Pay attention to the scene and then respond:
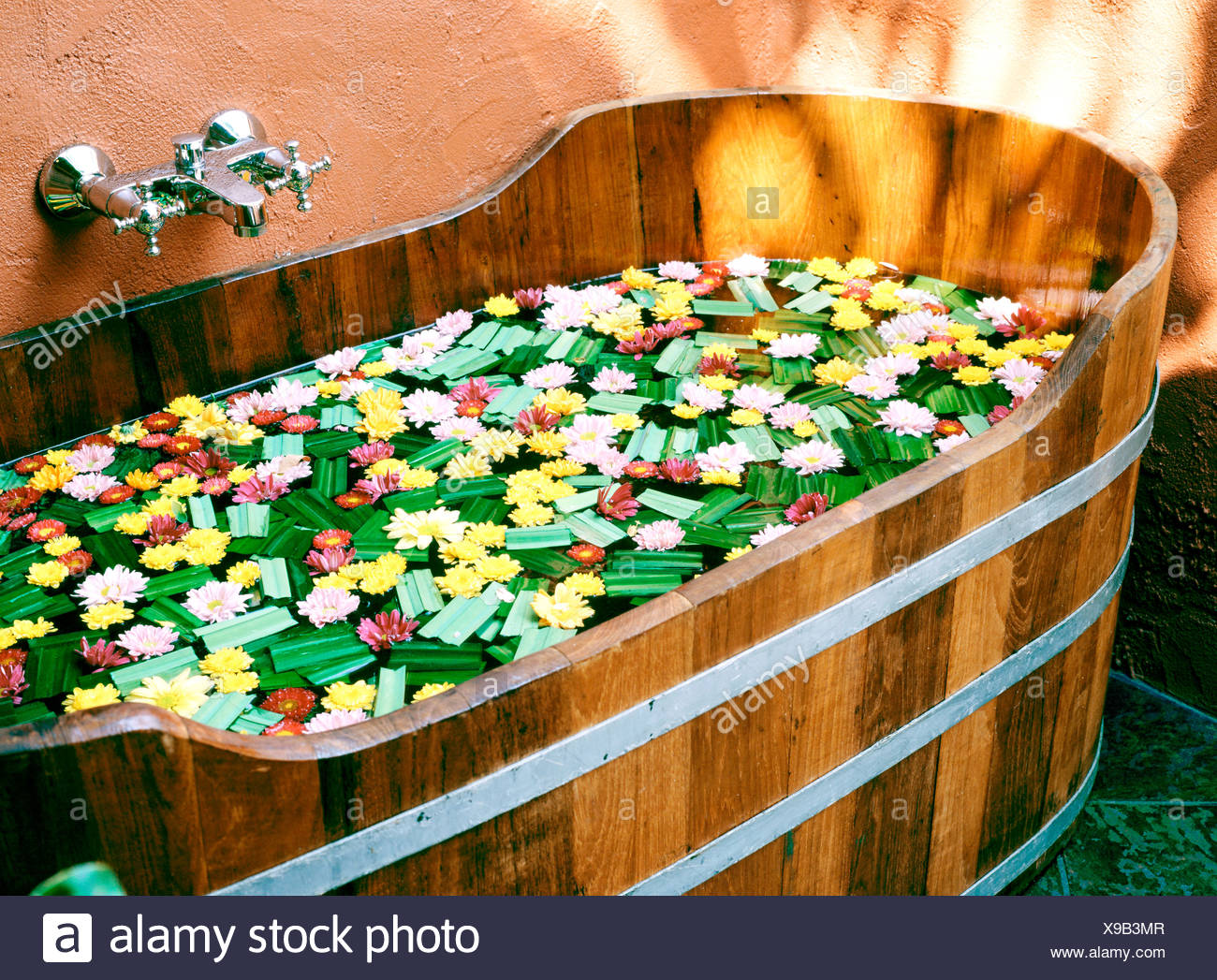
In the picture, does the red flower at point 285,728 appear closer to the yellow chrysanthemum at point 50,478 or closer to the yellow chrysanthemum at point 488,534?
the yellow chrysanthemum at point 488,534

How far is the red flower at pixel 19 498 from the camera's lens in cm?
179

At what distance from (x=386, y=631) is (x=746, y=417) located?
0.82m

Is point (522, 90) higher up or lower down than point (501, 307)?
higher up

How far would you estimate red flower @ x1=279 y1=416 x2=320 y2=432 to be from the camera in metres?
2.04

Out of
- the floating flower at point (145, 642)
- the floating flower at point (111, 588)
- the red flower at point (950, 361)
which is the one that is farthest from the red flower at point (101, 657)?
the red flower at point (950, 361)

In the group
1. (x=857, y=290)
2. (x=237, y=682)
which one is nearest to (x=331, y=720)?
(x=237, y=682)

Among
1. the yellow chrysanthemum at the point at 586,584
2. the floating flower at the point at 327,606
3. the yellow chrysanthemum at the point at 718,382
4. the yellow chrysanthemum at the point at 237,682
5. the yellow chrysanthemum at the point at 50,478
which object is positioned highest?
the yellow chrysanthemum at the point at 718,382

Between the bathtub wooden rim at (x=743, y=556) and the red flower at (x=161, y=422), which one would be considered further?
the red flower at (x=161, y=422)

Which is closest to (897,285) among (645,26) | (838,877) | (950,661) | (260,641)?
(645,26)

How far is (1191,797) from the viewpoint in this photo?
2.40m

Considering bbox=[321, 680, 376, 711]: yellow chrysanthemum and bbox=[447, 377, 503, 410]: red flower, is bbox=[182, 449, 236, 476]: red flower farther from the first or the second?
bbox=[321, 680, 376, 711]: yellow chrysanthemum

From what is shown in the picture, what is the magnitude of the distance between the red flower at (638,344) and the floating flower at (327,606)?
0.89 meters

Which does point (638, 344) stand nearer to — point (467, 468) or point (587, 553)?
point (467, 468)

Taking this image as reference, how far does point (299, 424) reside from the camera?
80.4 inches
